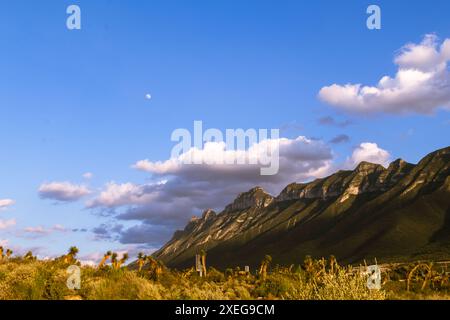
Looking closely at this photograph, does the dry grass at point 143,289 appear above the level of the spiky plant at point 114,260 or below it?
below

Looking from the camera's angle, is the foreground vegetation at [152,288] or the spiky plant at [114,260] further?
the spiky plant at [114,260]

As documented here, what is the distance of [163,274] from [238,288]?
795 centimetres

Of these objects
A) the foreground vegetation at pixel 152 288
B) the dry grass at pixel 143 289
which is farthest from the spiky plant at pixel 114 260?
the dry grass at pixel 143 289

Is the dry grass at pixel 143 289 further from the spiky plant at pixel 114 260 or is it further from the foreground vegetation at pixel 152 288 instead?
the spiky plant at pixel 114 260

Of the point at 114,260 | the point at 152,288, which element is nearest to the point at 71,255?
the point at 114,260

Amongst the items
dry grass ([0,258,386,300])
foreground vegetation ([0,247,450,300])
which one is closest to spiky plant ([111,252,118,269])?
foreground vegetation ([0,247,450,300])

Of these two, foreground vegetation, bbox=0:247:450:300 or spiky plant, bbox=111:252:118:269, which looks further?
spiky plant, bbox=111:252:118:269

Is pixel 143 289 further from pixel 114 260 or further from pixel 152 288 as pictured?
pixel 114 260

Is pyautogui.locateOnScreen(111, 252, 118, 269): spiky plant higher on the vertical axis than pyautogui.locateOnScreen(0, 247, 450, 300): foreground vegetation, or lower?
higher

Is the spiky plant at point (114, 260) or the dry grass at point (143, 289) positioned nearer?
the dry grass at point (143, 289)

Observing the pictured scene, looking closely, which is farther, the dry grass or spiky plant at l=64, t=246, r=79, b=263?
spiky plant at l=64, t=246, r=79, b=263

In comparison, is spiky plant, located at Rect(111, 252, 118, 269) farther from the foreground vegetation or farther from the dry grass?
the dry grass

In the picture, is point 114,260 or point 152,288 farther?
point 114,260
